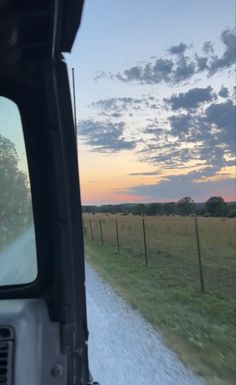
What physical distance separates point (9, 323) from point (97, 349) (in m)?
3.55

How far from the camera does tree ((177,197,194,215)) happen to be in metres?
18.8

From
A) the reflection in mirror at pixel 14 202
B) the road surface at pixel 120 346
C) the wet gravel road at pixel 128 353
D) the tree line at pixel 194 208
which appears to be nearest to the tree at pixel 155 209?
the tree line at pixel 194 208

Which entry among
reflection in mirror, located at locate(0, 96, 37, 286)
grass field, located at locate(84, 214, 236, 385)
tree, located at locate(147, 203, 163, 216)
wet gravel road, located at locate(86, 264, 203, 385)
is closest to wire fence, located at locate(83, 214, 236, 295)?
grass field, located at locate(84, 214, 236, 385)

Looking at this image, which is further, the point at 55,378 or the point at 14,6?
the point at 55,378

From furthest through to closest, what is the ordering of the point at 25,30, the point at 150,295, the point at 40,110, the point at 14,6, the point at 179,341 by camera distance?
the point at 150,295, the point at 179,341, the point at 40,110, the point at 25,30, the point at 14,6

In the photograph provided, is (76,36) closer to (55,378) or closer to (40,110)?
(40,110)

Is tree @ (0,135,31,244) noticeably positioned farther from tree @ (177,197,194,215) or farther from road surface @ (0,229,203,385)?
tree @ (177,197,194,215)

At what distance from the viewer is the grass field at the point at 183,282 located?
6.01 meters

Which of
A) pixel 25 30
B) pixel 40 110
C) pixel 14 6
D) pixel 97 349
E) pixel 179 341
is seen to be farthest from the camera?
pixel 179 341

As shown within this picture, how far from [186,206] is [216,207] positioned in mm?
1459

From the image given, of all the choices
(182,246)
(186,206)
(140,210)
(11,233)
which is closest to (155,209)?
(140,210)

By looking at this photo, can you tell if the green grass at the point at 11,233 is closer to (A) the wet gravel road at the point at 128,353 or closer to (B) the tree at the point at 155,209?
Answer: (A) the wet gravel road at the point at 128,353

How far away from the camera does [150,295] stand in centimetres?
980

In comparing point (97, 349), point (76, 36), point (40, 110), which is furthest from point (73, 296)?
point (97, 349)
